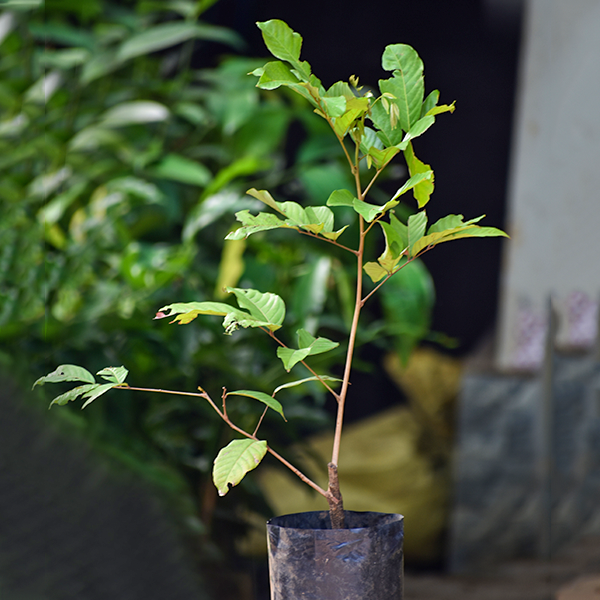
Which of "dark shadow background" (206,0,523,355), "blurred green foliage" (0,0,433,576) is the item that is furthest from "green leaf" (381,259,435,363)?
"dark shadow background" (206,0,523,355)

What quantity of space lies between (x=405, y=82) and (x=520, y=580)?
1.15 metres

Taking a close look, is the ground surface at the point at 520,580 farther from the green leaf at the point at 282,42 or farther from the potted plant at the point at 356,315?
the green leaf at the point at 282,42

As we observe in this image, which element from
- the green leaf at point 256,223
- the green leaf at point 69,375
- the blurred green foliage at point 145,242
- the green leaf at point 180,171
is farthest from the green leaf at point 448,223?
the green leaf at point 180,171

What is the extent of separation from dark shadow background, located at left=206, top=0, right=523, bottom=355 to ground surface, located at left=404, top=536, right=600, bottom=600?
0.59 metres

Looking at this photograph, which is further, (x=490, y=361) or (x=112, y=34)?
(x=490, y=361)

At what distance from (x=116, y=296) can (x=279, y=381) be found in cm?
28

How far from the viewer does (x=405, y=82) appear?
0.40 meters

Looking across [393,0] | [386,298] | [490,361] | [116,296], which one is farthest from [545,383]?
[393,0]

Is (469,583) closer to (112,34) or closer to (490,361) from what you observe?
(490,361)

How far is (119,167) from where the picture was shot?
1145 millimetres

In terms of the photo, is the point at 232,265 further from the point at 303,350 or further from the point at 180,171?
the point at 303,350

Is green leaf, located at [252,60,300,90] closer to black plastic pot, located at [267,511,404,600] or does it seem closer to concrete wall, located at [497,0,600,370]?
black plastic pot, located at [267,511,404,600]

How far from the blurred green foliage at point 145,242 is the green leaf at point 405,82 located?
40cm

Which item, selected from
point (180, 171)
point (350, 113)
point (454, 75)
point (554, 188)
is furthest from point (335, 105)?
point (454, 75)
